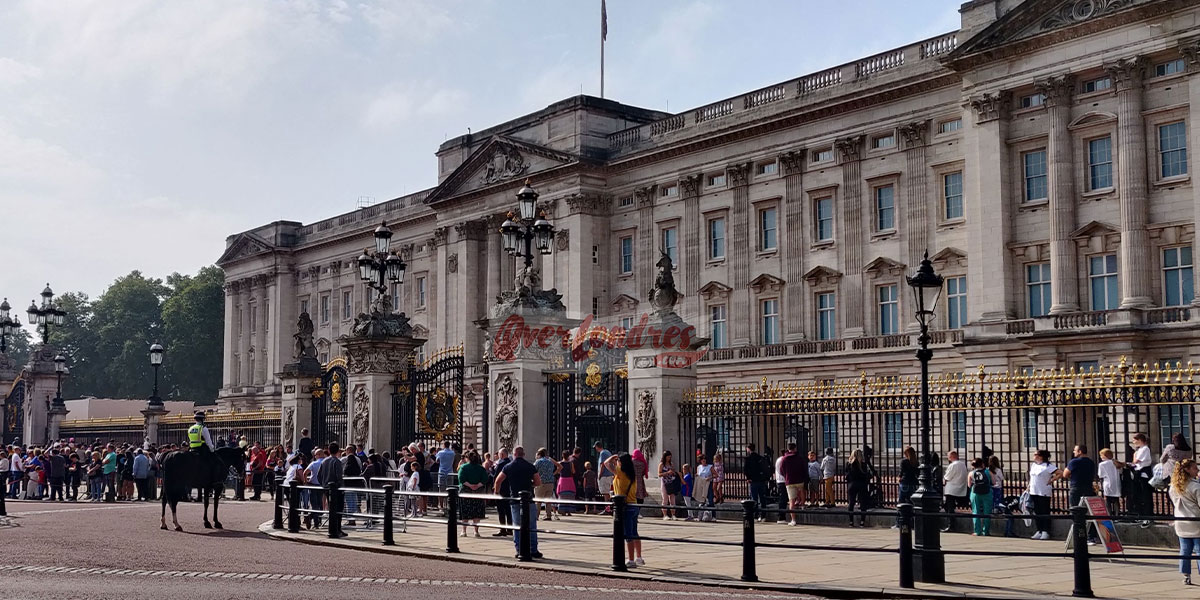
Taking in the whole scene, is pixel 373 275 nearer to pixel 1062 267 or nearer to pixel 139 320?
pixel 1062 267

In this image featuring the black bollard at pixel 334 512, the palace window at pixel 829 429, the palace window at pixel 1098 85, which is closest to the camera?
the black bollard at pixel 334 512

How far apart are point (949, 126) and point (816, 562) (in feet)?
118

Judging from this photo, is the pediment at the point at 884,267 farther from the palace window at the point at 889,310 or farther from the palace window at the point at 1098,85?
the palace window at the point at 1098,85

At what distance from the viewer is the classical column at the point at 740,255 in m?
58.5

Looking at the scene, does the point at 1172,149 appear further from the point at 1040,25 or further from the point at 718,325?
the point at 718,325

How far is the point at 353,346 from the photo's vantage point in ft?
100

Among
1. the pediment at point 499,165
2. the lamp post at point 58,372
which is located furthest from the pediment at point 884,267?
the lamp post at point 58,372

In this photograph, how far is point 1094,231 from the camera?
44.3 m

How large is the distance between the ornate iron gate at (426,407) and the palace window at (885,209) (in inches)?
1083

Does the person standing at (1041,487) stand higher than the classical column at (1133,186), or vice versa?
the classical column at (1133,186)

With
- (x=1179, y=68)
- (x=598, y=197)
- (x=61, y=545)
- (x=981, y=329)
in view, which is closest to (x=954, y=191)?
(x=981, y=329)

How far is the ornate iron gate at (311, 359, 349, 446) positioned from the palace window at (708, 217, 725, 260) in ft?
97.9

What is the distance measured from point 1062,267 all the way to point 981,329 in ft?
11.5

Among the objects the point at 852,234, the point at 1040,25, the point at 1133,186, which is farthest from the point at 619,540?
the point at 852,234
